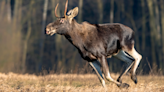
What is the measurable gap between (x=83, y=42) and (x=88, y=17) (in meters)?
17.4

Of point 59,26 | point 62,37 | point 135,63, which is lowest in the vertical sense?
point 62,37

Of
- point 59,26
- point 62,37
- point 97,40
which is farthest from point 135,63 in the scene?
point 62,37

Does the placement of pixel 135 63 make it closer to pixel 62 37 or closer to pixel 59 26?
pixel 59 26

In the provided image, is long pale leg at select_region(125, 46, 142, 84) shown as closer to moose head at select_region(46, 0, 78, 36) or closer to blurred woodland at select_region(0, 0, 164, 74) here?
moose head at select_region(46, 0, 78, 36)

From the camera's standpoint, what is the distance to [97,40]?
21.4ft

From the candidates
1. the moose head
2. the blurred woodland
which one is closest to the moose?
the moose head

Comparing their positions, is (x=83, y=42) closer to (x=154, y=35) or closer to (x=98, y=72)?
(x=98, y=72)

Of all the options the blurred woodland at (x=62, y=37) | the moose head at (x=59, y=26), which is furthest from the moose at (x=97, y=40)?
the blurred woodland at (x=62, y=37)

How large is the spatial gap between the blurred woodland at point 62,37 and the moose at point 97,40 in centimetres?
1161

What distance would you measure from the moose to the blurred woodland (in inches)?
457

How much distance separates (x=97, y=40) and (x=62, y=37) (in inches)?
596

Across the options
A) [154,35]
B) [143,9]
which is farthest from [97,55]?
[143,9]

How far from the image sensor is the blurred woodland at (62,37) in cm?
1898

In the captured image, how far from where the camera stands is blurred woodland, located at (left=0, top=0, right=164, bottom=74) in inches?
747
